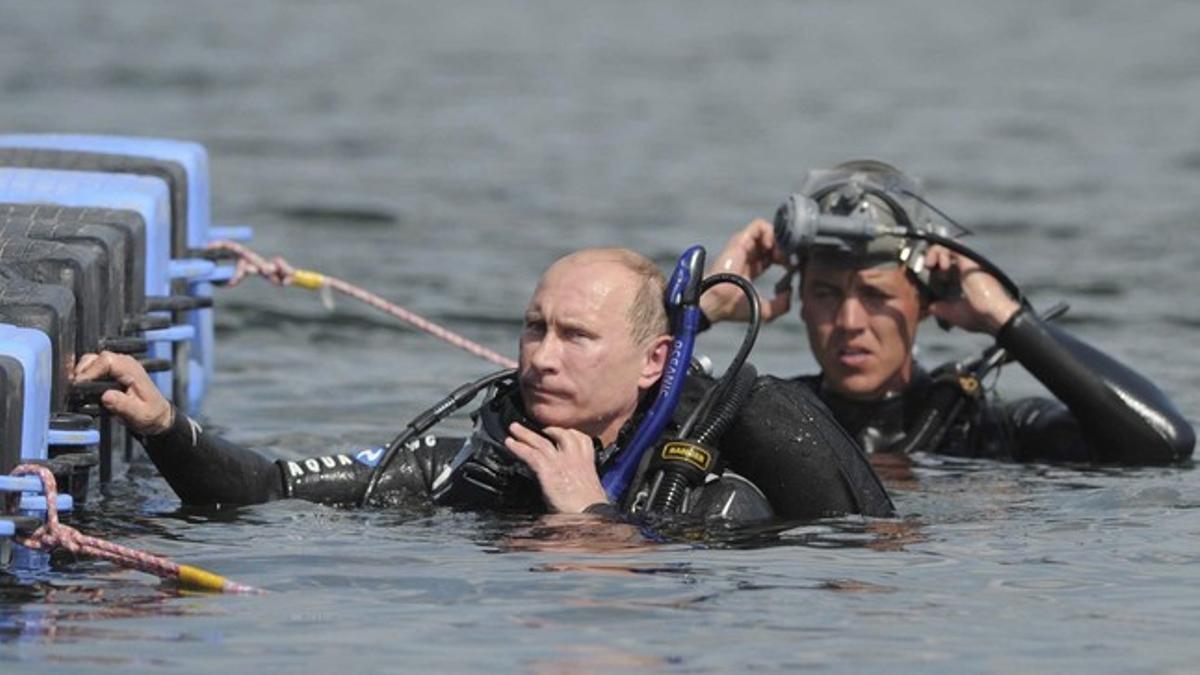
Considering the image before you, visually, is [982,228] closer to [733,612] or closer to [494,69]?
[494,69]

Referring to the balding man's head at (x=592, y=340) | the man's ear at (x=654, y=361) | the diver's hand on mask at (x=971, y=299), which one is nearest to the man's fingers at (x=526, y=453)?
the balding man's head at (x=592, y=340)

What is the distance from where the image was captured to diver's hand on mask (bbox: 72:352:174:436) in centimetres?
607

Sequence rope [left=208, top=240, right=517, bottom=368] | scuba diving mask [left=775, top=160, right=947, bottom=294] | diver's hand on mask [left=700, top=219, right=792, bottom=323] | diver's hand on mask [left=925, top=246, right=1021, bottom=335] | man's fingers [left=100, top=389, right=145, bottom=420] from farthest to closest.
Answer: rope [left=208, top=240, right=517, bottom=368]
diver's hand on mask [left=700, top=219, right=792, bottom=323]
diver's hand on mask [left=925, top=246, right=1021, bottom=335]
scuba diving mask [left=775, top=160, right=947, bottom=294]
man's fingers [left=100, top=389, right=145, bottom=420]

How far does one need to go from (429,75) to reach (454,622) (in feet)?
49.9

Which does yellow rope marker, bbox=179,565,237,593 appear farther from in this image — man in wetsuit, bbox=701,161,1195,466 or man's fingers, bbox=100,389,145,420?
man in wetsuit, bbox=701,161,1195,466

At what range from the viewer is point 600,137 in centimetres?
1750

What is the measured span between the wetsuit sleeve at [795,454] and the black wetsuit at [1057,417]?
151 cm

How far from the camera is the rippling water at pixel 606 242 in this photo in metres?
5.57

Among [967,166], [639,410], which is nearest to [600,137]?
[967,166]

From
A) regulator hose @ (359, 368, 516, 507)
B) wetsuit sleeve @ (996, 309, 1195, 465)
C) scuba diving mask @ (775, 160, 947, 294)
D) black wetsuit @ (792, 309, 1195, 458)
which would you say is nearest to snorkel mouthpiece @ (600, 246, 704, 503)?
regulator hose @ (359, 368, 516, 507)

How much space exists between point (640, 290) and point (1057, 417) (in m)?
2.38

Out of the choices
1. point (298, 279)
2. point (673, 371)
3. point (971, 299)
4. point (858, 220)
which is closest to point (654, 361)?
point (673, 371)

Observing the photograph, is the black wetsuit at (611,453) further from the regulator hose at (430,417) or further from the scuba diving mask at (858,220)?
the scuba diving mask at (858,220)

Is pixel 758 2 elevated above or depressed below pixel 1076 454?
above
